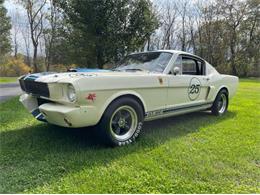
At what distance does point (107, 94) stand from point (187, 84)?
195cm

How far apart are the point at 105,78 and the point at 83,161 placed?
1.10m

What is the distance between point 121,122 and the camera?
143 inches

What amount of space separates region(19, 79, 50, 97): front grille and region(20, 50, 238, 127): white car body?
0.02 metres

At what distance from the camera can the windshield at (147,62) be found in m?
4.39

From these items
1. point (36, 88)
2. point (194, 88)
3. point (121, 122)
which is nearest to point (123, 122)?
point (121, 122)

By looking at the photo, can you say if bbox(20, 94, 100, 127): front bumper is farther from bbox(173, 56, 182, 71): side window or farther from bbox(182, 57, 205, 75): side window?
bbox(182, 57, 205, 75): side window

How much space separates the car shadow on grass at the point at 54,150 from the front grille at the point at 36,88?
28.3 inches

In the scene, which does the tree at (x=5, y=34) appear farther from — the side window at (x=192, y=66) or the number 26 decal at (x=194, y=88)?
the number 26 decal at (x=194, y=88)

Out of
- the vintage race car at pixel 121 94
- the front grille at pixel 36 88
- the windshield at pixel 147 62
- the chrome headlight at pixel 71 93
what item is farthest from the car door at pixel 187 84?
the front grille at pixel 36 88

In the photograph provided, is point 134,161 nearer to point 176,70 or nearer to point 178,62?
point 176,70

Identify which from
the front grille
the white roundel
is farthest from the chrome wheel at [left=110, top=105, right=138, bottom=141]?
the white roundel

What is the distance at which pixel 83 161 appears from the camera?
2973 mm

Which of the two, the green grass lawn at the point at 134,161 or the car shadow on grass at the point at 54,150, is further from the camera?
the car shadow on grass at the point at 54,150

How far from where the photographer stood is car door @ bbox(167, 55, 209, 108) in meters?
4.33
